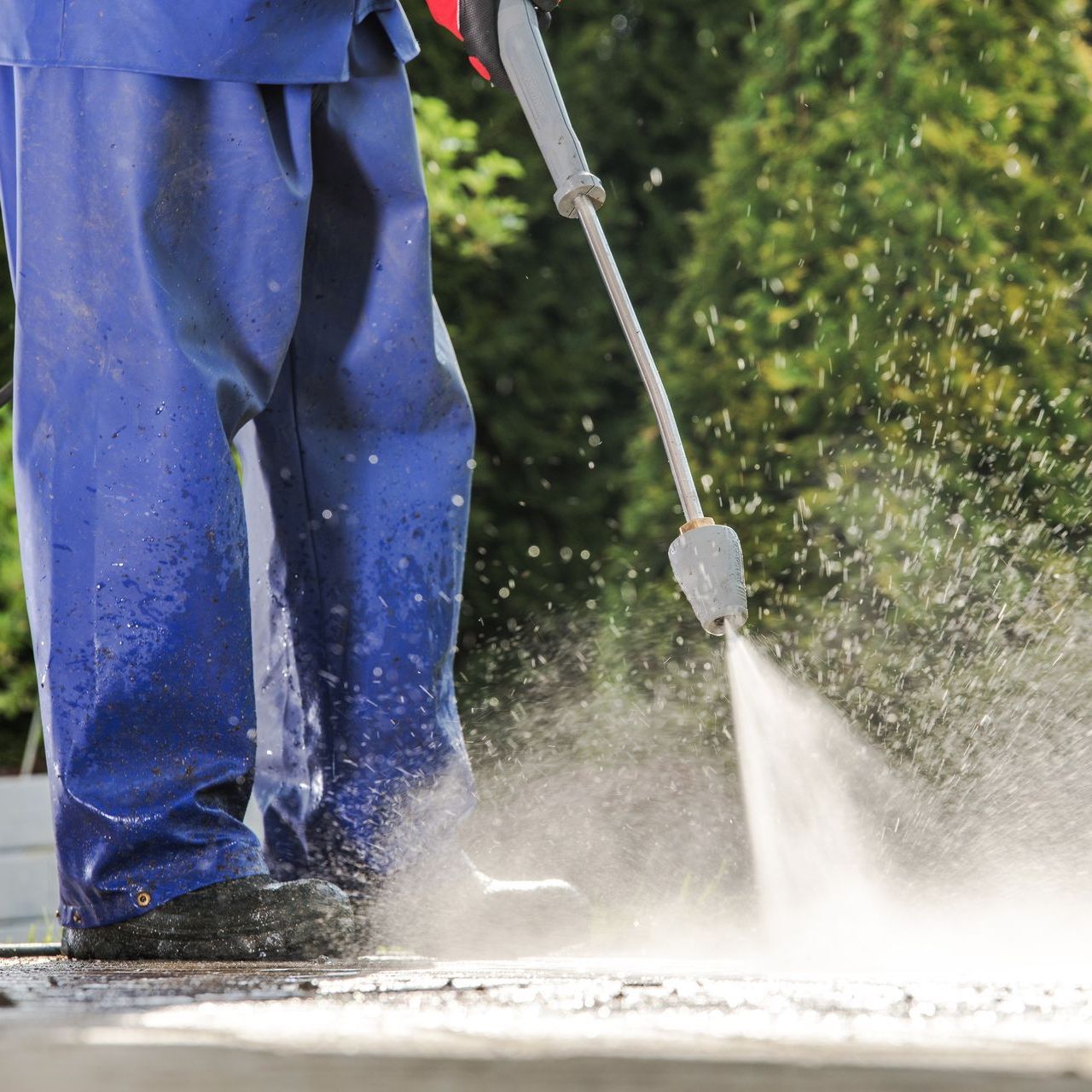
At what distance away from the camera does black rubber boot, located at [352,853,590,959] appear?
196 centimetres

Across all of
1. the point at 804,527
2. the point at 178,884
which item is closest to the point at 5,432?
the point at 804,527

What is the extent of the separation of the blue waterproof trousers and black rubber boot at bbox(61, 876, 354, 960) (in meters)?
0.02

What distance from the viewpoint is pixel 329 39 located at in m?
1.98

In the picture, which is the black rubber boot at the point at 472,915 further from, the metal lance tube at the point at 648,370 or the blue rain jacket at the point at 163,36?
the blue rain jacket at the point at 163,36

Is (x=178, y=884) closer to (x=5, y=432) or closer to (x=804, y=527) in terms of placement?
(x=804, y=527)

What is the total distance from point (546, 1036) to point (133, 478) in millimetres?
1088

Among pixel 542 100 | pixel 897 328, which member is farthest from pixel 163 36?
pixel 897 328

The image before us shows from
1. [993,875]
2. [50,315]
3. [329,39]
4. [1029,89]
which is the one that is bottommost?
[993,875]

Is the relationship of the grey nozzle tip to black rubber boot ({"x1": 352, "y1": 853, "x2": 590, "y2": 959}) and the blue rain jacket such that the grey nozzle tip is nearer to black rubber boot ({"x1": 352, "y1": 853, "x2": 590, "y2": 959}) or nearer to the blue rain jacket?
black rubber boot ({"x1": 352, "y1": 853, "x2": 590, "y2": 959})

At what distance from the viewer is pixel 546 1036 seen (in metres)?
0.84

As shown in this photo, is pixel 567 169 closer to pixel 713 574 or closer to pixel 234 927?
pixel 713 574

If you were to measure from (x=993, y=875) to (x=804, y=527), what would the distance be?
113cm

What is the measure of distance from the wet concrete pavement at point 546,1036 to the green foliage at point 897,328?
2.09 meters

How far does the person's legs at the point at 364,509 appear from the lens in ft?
6.94
